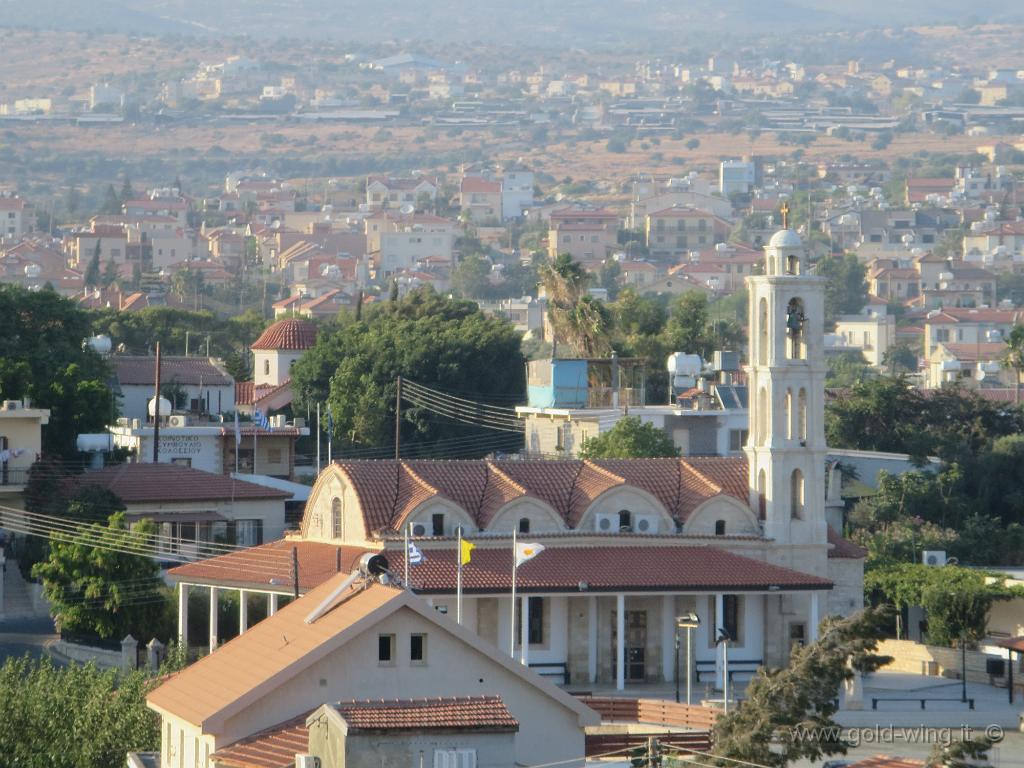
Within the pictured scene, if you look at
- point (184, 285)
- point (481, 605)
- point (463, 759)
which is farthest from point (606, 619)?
point (184, 285)

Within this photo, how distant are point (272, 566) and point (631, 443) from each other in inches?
713

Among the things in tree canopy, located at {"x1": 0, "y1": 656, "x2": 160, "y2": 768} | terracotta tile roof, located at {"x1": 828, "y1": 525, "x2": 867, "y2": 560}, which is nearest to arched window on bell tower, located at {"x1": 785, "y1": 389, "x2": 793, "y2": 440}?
terracotta tile roof, located at {"x1": 828, "y1": 525, "x2": 867, "y2": 560}

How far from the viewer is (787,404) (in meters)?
50.7

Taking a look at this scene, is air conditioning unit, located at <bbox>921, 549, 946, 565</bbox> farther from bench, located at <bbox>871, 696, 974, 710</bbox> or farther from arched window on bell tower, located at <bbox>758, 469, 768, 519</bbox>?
bench, located at <bbox>871, 696, 974, 710</bbox>

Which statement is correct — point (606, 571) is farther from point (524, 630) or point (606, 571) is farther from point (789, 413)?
point (789, 413)

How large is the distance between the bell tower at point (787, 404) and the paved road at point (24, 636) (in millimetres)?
13295

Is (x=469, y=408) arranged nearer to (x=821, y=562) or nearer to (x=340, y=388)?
(x=340, y=388)

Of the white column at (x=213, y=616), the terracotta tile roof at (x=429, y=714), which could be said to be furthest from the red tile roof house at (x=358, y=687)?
the white column at (x=213, y=616)

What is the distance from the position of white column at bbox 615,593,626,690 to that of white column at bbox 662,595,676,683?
0.77 meters

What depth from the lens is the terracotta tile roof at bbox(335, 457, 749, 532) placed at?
48.5 m

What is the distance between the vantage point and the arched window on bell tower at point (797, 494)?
165 ft

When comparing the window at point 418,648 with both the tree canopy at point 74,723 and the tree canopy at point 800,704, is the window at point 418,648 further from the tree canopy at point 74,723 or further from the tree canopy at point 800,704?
the tree canopy at point 74,723

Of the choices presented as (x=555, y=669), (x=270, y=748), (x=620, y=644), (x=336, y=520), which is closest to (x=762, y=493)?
(x=620, y=644)

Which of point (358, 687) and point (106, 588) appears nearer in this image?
point (358, 687)
